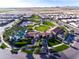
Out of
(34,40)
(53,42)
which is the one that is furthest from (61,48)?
(34,40)

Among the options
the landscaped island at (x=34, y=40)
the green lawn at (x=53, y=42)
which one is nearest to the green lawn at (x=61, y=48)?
the landscaped island at (x=34, y=40)

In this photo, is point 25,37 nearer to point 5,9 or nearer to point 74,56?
point 74,56

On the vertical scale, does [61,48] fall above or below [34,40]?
below

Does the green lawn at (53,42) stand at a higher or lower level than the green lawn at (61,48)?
higher

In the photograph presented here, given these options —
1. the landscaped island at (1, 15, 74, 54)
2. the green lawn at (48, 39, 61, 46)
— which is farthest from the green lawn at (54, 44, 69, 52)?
the green lawn at (48, 39, 61, 46)

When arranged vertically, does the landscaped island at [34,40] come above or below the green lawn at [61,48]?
above

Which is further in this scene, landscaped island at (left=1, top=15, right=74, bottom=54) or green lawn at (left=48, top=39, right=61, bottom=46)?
green lawn at (left=48, top=39, right=61, bottom=46)

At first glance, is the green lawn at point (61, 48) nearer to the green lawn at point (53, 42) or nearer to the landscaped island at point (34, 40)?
the landscaped island at point (34, 40)

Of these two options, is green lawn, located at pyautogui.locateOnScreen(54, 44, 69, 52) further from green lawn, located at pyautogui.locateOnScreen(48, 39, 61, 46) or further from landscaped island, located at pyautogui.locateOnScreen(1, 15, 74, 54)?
green lawn, located at pyautogui.locateOnScreen(48, 39, 61, 46)

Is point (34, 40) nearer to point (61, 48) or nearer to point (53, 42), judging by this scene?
point (53, 42)

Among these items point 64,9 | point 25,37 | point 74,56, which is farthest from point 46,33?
point 64,9

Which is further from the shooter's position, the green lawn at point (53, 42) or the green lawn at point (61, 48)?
the green lawn at point (53, 42)
